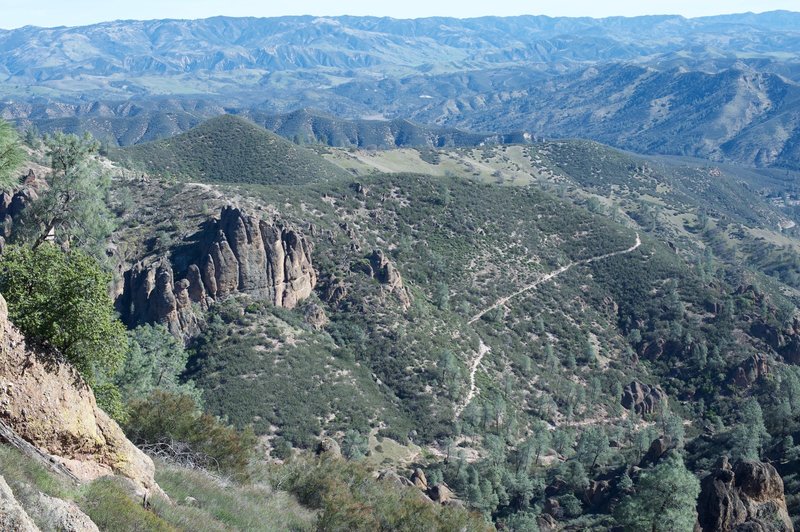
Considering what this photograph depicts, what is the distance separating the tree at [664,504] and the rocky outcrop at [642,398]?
147 ft

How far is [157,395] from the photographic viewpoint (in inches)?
1056

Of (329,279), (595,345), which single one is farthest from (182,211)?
(595,345)

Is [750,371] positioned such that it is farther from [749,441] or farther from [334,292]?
[334,292]

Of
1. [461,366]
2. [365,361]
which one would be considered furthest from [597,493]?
[365,361]

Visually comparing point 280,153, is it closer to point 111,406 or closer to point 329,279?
point 329,279

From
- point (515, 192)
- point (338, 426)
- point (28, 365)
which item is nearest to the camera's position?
point (28, 365)

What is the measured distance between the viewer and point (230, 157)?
147625mm

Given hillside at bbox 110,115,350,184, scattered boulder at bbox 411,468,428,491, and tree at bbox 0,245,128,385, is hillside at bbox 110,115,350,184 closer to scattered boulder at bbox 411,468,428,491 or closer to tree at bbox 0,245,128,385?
scattered boulder at bbox 411,468,428,491

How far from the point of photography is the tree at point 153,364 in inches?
1741

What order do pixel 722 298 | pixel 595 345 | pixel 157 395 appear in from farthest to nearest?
pixel 722 298 < pixel 595 345 < pixel 157 395

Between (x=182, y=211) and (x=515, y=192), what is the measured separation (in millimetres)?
65117

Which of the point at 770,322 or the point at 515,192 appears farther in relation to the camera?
the point at 515,192

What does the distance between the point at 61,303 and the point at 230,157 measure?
13623 cm

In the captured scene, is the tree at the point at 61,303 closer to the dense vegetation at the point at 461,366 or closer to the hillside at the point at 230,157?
the dense vegetation at the point at 461,366
